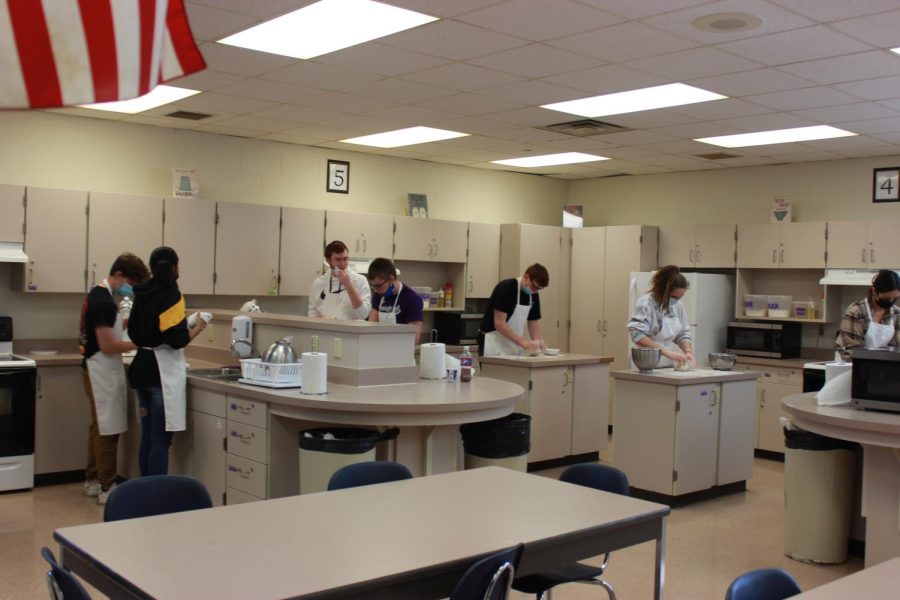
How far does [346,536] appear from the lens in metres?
2.55

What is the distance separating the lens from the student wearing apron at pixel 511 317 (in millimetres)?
7273

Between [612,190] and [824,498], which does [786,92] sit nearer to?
[824,498]

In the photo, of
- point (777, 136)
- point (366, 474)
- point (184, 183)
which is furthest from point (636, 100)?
point (366, 474)

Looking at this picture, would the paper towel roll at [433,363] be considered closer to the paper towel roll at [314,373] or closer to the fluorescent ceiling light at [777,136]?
the paper towel roll at [314,373]

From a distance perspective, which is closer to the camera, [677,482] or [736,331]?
[677,482]

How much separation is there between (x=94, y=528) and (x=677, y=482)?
4542 millimetres

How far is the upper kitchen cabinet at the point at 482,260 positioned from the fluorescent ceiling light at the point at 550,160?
2.31 feet

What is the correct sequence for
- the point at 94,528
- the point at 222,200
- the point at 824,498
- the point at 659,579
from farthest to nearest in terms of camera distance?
the point at 222,200 → the point at 824,498 → the point at 659,579 → the point at 94,528

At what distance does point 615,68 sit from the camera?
5367 millimetres

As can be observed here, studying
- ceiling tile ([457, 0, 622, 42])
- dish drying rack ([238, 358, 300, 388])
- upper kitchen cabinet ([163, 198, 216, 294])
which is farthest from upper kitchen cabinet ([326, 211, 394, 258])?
ceiling tile ([457, 0, 622, 42])

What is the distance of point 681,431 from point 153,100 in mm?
4499

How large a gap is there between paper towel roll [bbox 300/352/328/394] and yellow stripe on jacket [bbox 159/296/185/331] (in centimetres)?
99

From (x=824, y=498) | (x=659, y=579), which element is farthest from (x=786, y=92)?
(x=659, y=579)

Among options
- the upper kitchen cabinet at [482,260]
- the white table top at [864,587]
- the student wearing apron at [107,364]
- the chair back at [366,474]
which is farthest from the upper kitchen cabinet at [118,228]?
the white table top at [864,587]
